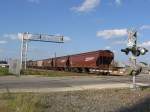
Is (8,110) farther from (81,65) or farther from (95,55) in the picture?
(81,65)

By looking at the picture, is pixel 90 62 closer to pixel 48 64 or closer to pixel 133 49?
pixel 48 64

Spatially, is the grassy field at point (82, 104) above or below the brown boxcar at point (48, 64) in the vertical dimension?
below

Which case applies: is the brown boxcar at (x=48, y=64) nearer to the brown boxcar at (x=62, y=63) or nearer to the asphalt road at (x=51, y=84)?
the brown boxcar at (x=62, y=63)

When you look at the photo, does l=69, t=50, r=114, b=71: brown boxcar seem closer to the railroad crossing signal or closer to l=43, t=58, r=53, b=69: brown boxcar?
l=43, t=58, r=53, b=69: brown boxcar

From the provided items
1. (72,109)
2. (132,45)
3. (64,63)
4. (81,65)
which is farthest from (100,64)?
(72,109)

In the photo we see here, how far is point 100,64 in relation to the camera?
2109 inches

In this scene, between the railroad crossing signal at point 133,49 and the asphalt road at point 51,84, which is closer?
the railroad crossing signal at point 133,49

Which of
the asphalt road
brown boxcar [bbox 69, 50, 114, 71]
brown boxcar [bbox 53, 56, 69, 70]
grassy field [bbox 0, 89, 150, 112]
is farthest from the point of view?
brown boxcar [bbox 53, 56, 69, 70]

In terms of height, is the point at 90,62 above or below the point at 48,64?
below

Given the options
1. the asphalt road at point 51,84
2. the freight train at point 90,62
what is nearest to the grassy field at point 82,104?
the asphalt road at point 51,84

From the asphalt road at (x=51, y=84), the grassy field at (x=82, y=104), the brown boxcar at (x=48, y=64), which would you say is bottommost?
the grassy field at (x=82, y=104)

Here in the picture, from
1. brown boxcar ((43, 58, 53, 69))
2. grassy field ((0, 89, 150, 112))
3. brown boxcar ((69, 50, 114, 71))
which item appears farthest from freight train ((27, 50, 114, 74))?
grassy field ((0, 89, 150, 112))

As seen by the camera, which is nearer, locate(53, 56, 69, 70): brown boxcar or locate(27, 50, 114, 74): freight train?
locate(27, 50, 114, 74): freight train

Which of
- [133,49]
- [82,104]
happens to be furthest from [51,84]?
[82,104]
